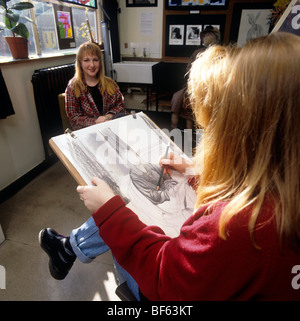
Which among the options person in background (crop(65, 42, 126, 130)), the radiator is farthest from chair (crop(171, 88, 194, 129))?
the radiator

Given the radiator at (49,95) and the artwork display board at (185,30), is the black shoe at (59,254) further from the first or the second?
the artwork display board at (185,30)

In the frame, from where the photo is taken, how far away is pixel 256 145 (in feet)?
1.42

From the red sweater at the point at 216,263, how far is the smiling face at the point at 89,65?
66.0 inches

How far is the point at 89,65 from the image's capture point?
1.86 metres

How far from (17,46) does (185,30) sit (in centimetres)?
260

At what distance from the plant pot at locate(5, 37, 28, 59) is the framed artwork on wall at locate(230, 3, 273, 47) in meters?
2.89

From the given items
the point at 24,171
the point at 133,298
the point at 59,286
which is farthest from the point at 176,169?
the point at 24,171

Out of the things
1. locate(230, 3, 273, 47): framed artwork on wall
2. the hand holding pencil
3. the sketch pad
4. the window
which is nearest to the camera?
the sketch pad

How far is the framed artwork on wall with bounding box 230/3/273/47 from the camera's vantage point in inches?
127

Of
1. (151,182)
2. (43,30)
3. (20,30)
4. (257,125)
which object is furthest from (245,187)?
(43,30)

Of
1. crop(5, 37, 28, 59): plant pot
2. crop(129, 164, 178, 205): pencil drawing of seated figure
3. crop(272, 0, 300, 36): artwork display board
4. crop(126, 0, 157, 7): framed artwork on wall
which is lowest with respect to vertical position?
A: crop(129, 164, 178, 205): pencil drawing of seated figure

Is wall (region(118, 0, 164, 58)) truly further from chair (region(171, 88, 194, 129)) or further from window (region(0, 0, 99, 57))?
chair (region(171, 88, 194, 129))

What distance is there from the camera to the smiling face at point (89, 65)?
72.3 inches

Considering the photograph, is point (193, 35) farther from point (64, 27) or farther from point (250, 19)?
point (64, 27)
